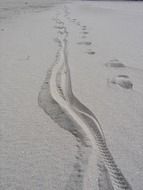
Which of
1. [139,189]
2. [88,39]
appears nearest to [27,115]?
[139,189]

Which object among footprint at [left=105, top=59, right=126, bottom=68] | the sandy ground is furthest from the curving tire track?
footprint at [left=105, top=59, right=126, bottom=68]

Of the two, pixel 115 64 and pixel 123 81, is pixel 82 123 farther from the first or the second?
pixel 115 64

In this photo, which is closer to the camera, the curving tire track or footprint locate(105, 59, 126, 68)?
the curving tire track

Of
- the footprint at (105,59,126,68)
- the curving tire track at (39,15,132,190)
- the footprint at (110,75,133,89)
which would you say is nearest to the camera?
the curving tire track at (39,15,132,190)

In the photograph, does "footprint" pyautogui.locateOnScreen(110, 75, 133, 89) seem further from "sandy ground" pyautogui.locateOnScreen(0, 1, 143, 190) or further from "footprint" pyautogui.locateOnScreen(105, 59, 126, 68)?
"footprint" pyautogui.locateOnScreen(105, 59, 126, 68)

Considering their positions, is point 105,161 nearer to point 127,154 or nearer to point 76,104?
point 127,154

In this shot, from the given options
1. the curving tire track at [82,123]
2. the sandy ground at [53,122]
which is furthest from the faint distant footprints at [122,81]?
the curving tire track at [82,123]

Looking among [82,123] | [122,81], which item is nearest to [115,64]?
[122,81]
